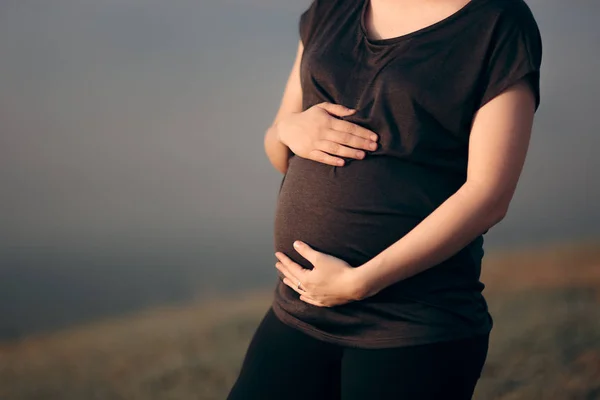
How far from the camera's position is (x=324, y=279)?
3.51ft

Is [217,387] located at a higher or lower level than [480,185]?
lower

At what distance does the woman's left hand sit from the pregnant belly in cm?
2

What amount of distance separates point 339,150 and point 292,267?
0.20 m

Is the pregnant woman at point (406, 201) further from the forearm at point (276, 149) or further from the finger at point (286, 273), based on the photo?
the forearm at point (276, 149)

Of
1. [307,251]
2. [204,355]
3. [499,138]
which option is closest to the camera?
[499,138]

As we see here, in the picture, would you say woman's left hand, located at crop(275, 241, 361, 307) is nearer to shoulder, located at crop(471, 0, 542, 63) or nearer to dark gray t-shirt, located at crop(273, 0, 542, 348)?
dark gray t-shirt, located at crop(273, 0, 542, 348)

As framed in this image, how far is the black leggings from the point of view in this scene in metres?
1.05

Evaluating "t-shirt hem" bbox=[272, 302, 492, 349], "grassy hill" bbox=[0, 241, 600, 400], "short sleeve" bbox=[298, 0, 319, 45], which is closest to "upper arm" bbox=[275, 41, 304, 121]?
"short sleeve" bbox=[298, 0, 319, 45]

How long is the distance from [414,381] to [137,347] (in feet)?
5.56

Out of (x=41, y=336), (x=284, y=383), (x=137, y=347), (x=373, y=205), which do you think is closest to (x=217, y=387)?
(x=137, y=347)

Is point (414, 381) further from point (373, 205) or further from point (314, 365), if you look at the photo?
point (373, 205)

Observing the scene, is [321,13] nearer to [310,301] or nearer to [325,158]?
[325,158]

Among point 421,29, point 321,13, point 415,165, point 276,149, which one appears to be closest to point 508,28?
point 421,29

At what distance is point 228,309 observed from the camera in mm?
2703
